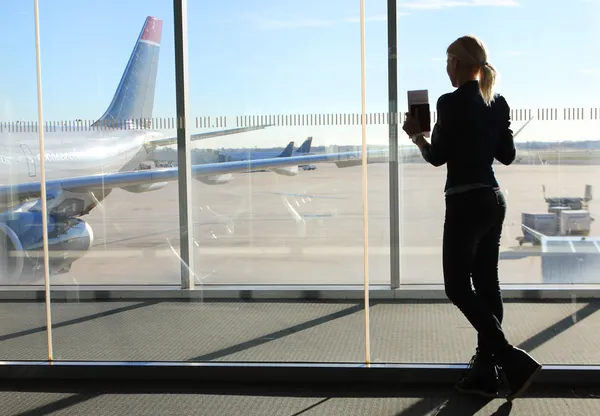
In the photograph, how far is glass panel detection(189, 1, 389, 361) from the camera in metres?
3.62

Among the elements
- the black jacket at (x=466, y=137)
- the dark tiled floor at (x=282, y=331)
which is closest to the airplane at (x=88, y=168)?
the dark tiled floor at (x=282, y=331)

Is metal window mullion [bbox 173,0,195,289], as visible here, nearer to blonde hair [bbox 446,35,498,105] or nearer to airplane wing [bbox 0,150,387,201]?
airplane wing [bbox 0,150,387,201]

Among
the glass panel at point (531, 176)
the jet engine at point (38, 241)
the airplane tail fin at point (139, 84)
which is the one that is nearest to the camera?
the glass panel at point (531, 176)

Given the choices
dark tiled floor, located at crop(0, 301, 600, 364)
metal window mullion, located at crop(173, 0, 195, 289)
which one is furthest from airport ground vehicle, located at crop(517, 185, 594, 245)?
metal window mullion, located at crop(173, 0, 195, 289)

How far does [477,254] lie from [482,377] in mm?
562

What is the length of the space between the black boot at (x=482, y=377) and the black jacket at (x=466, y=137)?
31.1 inches

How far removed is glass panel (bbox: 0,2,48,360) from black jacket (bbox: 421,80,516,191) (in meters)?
2.26

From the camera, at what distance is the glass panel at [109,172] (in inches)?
147

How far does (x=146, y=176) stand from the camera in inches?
158

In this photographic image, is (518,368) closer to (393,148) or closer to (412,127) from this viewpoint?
(412,127)

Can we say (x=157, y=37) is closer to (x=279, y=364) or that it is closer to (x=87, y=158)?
(x=87, y=158)

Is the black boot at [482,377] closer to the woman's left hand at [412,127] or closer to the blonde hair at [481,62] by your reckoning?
the woman's left hand at [412,127]

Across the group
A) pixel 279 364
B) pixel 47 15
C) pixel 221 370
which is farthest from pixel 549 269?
pixel 47 15

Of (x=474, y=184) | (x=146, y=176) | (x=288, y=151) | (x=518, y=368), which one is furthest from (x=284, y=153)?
(x=518, y=368)
